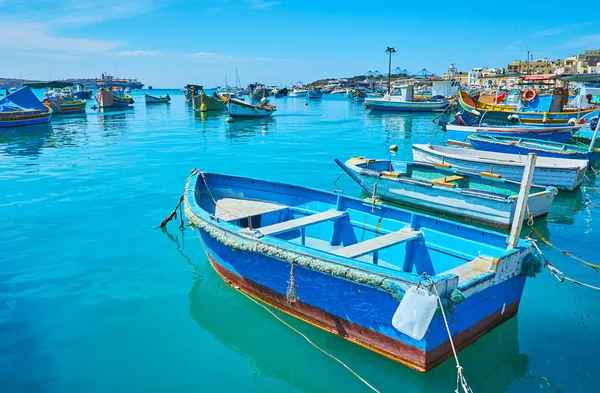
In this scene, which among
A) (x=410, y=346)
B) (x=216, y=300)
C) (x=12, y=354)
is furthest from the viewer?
(x=216, y=300)

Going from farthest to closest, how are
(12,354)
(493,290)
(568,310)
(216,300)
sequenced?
1. (216,300)
2. (568,310)
3. (12,354)
4. (493,290)

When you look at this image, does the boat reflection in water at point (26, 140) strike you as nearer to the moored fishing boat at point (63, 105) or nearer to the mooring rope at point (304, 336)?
the moored fishing boat at point (63, 105)

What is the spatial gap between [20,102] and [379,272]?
40.1m

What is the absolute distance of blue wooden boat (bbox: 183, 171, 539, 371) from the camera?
5422mm

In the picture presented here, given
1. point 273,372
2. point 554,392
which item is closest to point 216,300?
point 273,372

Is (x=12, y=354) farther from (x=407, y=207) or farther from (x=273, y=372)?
(x=407, y=207)

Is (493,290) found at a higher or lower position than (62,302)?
higher

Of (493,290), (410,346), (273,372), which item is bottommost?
(273,372)

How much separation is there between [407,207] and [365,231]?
527 cm

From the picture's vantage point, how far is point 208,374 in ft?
20.4

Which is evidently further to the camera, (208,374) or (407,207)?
(407,207)

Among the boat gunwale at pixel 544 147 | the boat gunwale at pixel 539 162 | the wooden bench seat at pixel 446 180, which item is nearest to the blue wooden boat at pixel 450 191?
the wooden bench seat at pixel 446 180

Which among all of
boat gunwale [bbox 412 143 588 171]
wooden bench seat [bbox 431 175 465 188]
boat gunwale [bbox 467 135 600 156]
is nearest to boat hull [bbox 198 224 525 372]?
wooden bench seat [bbox 431 175 465 188]

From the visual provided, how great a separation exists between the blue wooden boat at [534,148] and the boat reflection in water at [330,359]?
38.8 feet
